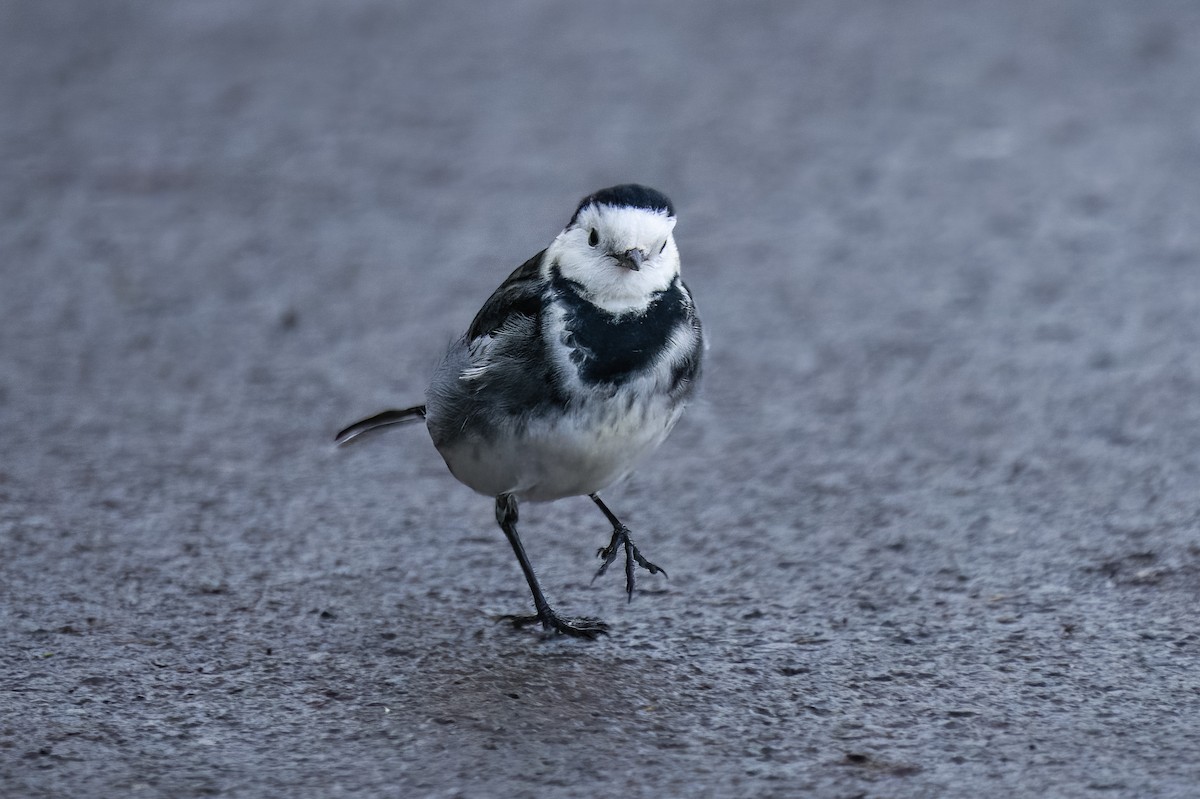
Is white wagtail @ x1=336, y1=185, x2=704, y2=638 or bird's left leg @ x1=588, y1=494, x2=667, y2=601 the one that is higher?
white wagtail @ x1=336, y1=185, x2=704, y2=638

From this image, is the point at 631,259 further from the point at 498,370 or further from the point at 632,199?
the point at 498,370

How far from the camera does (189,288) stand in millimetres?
6512

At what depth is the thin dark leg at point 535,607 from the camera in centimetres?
404

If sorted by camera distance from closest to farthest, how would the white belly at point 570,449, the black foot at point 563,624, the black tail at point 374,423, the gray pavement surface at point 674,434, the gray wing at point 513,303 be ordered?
the gray pavement surface at point 674,434
the white belly at point 570,449
the gray wing at point 513,303
the black foot at point 563,624
the black tail at point 374,423

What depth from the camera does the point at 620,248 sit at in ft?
12.5

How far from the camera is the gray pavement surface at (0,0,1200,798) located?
3.56 m

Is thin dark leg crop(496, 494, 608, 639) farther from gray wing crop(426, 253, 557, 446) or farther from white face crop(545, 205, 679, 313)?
white face crop(545, 205, 679, 313)

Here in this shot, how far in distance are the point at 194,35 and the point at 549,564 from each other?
6023mm

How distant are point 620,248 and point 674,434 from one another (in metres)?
1.61

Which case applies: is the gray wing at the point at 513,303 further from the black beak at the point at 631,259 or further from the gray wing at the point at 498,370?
the black beak at the point at 631,259

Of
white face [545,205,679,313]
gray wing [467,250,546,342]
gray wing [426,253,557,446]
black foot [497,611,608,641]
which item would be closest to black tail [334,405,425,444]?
gray wing [426,253,557,446]

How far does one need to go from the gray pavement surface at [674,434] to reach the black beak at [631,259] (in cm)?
90

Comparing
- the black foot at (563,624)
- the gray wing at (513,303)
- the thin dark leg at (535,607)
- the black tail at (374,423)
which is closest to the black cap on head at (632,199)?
the gray wing at (513,303)

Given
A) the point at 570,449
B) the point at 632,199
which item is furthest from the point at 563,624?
the point at 632,199
